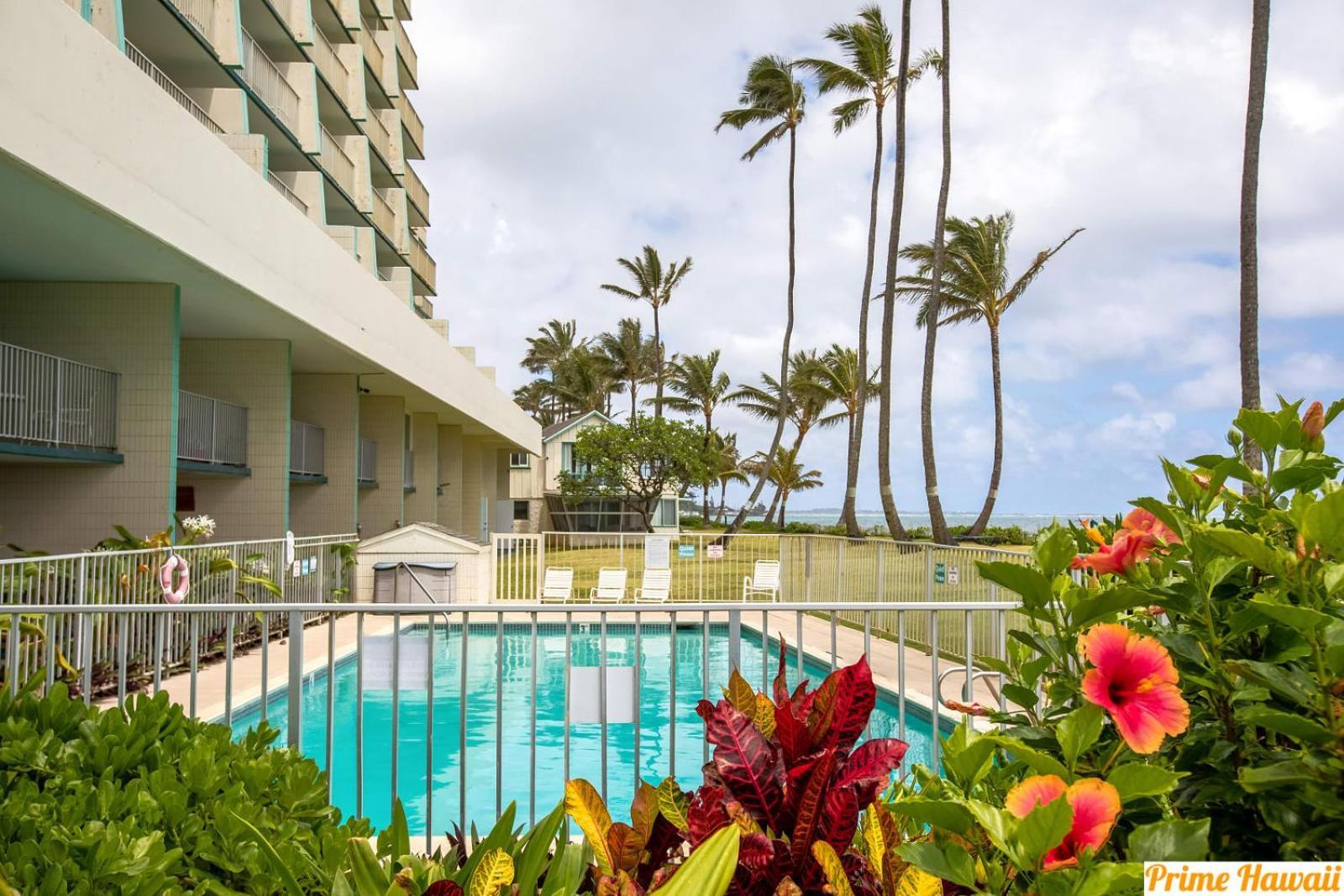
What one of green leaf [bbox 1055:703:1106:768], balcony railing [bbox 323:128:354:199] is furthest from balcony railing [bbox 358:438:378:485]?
green leaf [bbox 1055:703:1106:768]

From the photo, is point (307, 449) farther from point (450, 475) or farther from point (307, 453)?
point (450, 475)

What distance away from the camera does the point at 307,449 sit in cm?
1916

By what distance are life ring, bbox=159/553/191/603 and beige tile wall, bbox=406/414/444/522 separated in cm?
1698

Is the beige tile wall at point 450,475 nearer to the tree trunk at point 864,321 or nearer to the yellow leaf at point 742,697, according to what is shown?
the tree trunk at point 864,321

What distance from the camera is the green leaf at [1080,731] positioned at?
3.21ft

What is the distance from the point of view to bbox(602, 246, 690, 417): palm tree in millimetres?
55156

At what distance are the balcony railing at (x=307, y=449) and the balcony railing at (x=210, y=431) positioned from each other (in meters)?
1.78

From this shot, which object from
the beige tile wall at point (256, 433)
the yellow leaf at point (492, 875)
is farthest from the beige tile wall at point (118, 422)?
the yellow leaf at point (492, 875)

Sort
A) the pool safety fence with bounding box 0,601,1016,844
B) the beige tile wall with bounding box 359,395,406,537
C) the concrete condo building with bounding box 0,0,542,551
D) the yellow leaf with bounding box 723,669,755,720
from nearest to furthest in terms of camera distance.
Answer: the yellow leaf with bounding box 723,669,755,720 → the pool safety fence with bounding box 0,601,1016,844 → the concrete condo building with bounding box 0,0,542,551 → the beige tile wall with bounding box 359,395,406,537

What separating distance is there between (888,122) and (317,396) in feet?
63.5

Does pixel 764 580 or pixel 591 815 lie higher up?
pixel 591 815

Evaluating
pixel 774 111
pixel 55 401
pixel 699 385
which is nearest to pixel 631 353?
pixel 699 385

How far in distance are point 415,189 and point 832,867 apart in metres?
34.0

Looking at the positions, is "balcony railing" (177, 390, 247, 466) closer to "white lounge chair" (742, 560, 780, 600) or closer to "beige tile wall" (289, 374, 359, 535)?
"beige tile wall" (289, 374, 359, 535)
